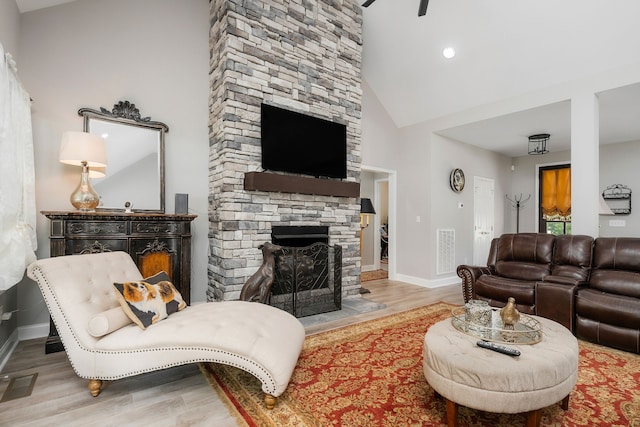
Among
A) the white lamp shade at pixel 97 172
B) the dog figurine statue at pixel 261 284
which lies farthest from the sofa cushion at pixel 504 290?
the white lamp shade at pixel 97 172

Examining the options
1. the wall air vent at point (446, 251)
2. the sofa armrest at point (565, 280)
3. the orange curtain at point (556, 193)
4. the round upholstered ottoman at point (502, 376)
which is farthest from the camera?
the orange curtain at point (556, 193)

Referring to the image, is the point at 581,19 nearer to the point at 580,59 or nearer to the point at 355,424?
the point at 580,59

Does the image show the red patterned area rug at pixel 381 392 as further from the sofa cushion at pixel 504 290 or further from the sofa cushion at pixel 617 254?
the sofa cushion at pixel 617 254

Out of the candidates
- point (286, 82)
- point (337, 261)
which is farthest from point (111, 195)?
point (337, 261)

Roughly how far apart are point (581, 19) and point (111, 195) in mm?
5289

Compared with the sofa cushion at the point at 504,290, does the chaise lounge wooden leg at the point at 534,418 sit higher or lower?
lower

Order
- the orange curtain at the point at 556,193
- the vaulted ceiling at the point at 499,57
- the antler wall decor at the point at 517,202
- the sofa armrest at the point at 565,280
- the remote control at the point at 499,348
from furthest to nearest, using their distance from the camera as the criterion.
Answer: the antler wall decor at the point at 517,202 < the orange curtain at the point at 556,193 < the vaulted ceiling at the point at 499,57 < the sofa armrest at the point at 565,280 < the remote control at the point at 499,348

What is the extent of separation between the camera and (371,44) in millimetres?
4934

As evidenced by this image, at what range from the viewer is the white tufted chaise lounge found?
1.87 m

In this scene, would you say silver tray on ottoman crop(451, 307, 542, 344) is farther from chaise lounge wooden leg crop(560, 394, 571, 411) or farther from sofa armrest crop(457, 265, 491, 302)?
sofa armrest crop(457, 265, 491, 302)

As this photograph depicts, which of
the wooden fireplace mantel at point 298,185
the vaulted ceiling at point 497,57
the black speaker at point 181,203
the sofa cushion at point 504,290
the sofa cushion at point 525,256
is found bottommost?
the sofa cushion at point 504,290

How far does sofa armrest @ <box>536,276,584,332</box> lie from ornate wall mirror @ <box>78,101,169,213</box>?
13.3 feet

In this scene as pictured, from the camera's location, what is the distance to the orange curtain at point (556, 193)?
22.6 feet

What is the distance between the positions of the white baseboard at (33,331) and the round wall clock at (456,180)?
19.3 ft
